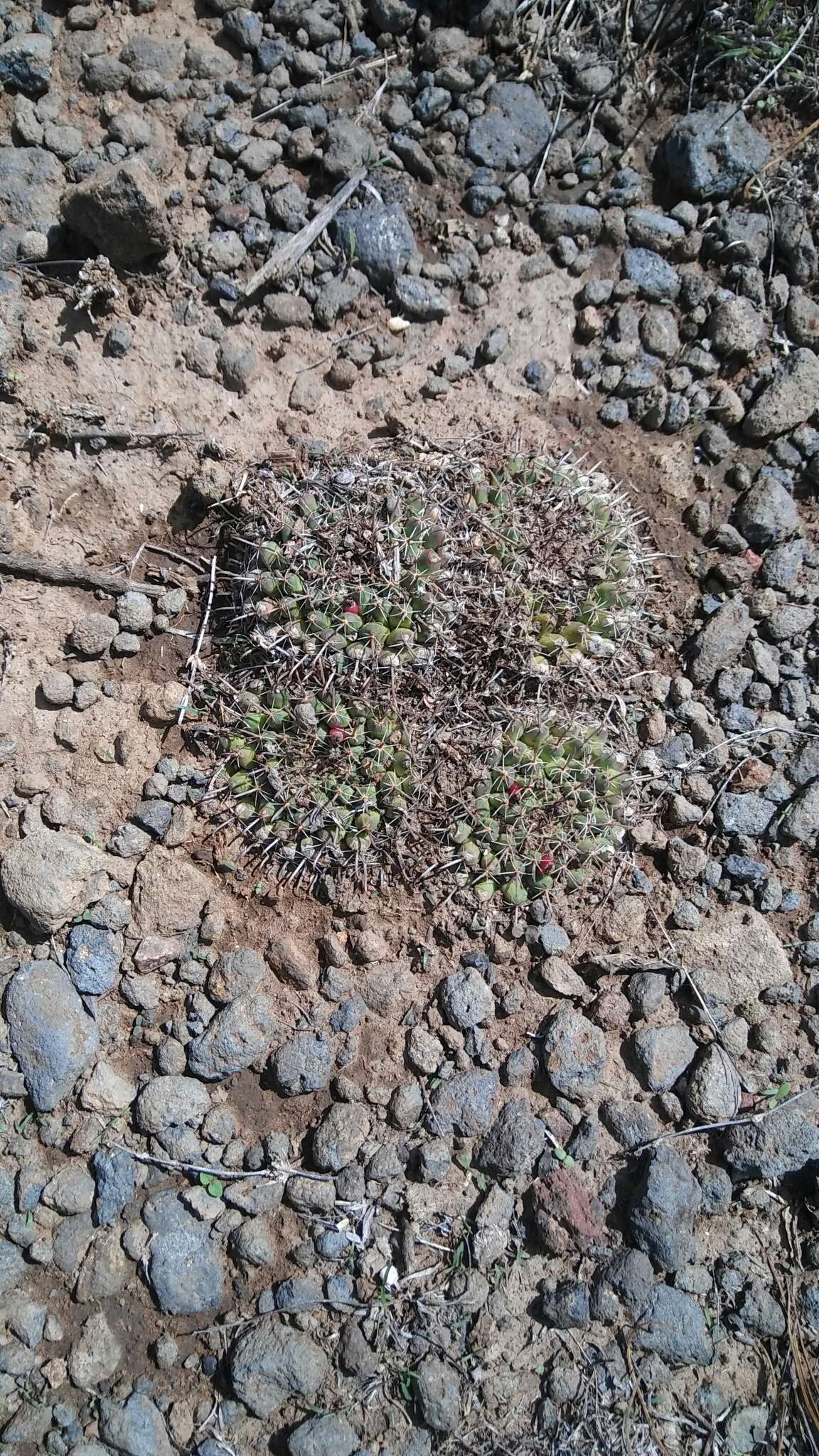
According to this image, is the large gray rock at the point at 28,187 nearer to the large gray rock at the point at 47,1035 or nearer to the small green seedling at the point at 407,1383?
the large gray rock at the point at 47,1035

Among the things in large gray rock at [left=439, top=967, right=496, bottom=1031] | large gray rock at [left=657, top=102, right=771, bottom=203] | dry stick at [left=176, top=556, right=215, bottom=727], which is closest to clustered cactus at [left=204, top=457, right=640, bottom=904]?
dry stick at [left=176, top=556, right=215, bottom=727]

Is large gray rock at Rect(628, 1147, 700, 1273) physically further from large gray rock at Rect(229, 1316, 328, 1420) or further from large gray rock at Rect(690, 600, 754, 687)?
large gray rock at Rect(690, 600, 754, 687)

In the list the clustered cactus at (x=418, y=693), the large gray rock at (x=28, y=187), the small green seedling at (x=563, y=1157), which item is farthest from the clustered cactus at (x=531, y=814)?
the large gray rock at (x=28, y=187)

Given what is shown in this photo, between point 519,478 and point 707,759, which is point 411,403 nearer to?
point 519,478

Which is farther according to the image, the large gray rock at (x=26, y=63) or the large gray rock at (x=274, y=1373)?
the large gray rock at (x=26, y=63)

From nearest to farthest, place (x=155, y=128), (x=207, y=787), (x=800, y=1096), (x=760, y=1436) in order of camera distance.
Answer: (x=760, y=1436)
(x=800, y=1096)
(x=207, y=787)
(x=155, y=128)

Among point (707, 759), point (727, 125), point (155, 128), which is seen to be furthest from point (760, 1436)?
point (155, 128)
